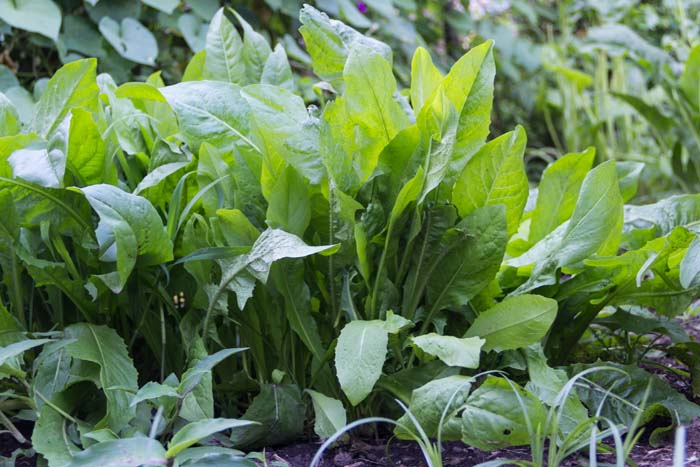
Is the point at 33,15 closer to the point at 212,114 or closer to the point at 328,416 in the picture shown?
the point at 212,114

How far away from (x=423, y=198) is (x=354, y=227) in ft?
0.39

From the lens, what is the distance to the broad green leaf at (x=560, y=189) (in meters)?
1.37

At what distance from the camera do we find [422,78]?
1252 mm

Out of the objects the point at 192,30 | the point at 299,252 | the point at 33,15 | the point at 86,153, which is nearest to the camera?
the point at 299,252

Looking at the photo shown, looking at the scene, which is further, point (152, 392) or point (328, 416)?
point (328, 416)

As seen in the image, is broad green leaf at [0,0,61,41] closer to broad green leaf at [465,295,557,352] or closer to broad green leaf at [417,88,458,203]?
broad green leaf at [417,88,458,203]

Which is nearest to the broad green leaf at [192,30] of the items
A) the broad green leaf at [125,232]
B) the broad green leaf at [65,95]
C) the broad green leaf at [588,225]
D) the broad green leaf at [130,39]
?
the broad green leaf at [130,39]

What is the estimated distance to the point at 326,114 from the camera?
1.21 metres

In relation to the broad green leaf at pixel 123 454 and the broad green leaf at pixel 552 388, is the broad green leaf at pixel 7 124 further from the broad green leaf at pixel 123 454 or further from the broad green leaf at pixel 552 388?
the broad green leaf at pixel 552 388

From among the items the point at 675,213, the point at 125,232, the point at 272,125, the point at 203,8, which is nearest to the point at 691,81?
the point at 675,213

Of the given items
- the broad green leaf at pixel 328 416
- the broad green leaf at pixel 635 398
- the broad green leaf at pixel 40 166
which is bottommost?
the broad green leaf at pixel 328 416

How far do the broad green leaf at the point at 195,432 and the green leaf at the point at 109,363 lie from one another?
12 cm

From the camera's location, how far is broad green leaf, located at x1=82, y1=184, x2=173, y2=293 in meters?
1.08

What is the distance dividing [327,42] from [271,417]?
Answer: 62 cm
